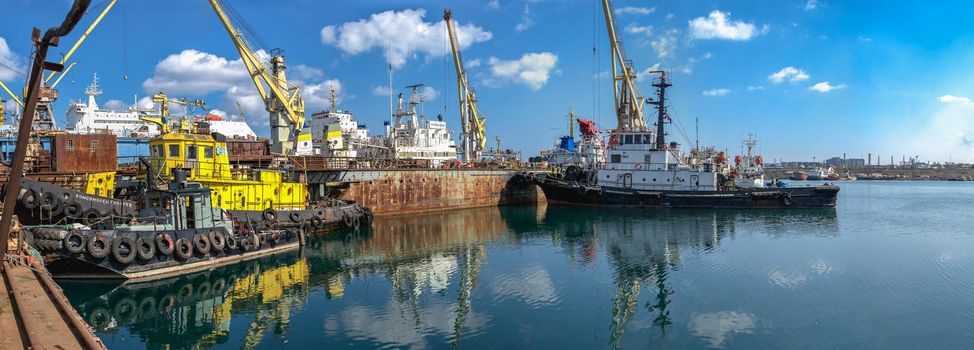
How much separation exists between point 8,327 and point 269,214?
693 inches

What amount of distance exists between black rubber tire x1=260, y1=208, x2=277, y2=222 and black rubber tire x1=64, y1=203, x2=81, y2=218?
22.6ft

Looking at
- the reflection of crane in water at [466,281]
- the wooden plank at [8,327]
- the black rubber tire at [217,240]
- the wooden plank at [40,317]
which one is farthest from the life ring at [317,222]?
the wooden plank at [8,327]

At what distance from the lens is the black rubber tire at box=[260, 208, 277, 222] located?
81.2 ft

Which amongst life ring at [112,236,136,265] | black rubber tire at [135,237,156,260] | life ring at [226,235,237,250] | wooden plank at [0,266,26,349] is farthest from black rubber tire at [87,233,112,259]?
wooden plank at [0,266,26,349]

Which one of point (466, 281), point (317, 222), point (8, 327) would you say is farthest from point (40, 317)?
point (317, 222)

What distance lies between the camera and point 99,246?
1608cm

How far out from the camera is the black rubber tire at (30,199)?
61.5 feet

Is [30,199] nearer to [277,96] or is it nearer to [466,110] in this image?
[277,96]

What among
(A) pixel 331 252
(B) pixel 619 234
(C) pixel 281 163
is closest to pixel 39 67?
(A) pixel 331 252

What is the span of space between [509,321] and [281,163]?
26440mm

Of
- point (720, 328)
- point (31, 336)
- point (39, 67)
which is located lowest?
point (720, 328)

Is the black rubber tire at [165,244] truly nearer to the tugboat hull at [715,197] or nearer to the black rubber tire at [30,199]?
the black rubber tire at [30,199]

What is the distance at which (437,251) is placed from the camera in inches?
947

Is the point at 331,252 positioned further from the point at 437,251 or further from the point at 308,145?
the point at 308,145
